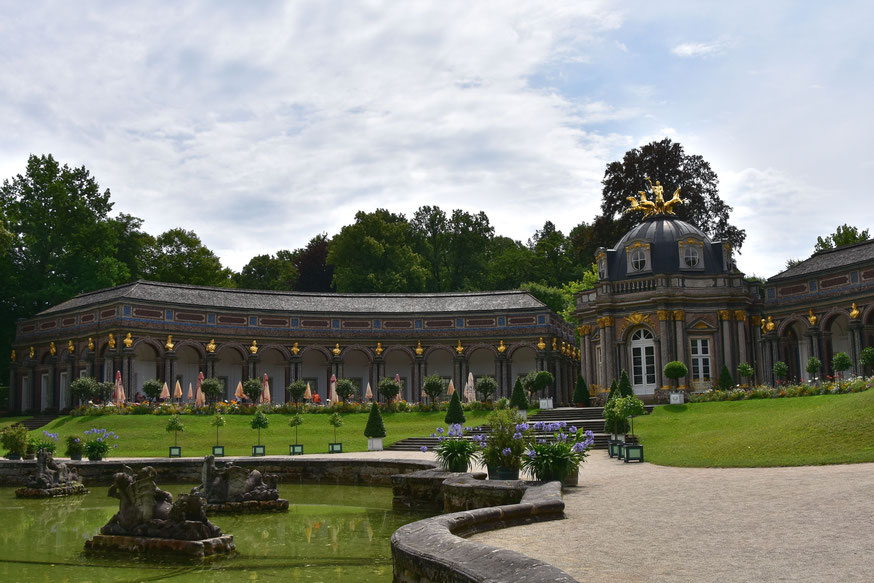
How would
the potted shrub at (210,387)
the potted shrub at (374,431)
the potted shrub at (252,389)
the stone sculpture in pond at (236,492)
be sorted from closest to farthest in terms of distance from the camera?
the stone sculpture in pond at (236,492) < the potted shrub at (374,431) < the potted shrub at (210,387) < the potted shrub at (252,389)

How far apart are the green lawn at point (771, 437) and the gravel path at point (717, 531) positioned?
Result: 2358 mm

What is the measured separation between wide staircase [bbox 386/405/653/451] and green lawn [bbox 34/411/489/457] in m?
1.61

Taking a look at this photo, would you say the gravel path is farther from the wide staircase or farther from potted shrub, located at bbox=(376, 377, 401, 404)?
potted shrub, located at bbox=(376, 377, 401, 404)

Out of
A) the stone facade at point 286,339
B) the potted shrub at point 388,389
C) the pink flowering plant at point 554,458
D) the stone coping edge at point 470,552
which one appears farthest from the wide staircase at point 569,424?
the stone facade at point 286,339

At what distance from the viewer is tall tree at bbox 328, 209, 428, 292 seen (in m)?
68.7

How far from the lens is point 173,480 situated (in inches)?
1032

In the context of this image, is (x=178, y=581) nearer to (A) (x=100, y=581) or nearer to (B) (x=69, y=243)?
(A) (x=100, y=581)

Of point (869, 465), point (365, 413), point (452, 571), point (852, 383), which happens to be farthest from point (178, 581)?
point (365, 413)

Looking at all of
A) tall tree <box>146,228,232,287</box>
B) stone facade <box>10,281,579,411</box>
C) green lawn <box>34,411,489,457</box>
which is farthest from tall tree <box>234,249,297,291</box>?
green lawn <box>34,411,489,457</box>

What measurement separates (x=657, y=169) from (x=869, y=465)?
4059cm

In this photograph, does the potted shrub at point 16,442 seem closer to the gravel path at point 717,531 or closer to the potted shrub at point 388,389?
the potted shrub at point 388,389

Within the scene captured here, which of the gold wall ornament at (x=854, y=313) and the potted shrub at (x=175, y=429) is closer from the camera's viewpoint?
the potted shrub at (x=175, y=429)

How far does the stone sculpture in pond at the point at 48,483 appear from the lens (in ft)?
75.3

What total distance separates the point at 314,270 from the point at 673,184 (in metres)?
35.2
